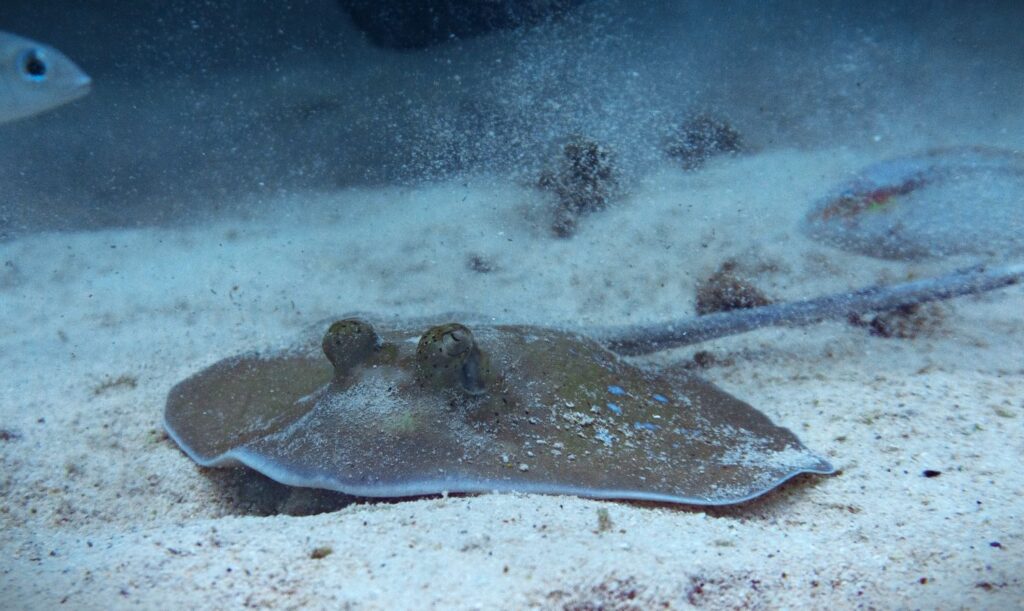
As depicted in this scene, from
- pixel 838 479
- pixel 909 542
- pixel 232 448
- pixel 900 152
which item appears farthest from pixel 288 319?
pixel 900 152

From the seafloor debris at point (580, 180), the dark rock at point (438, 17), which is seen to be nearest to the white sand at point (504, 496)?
the seafloor debris at point (580, 180)

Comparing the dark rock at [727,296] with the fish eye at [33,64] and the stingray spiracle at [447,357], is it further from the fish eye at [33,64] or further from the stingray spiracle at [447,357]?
the fish eye at [33,64]

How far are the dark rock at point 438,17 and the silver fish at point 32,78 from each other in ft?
15.3

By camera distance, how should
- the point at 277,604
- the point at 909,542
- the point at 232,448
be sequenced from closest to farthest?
the point at 277,604 → the point at 909,542 → the point at 232,448

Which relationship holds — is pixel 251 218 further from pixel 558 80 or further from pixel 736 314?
pixel 736 314

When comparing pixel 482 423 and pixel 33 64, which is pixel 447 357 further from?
pixel 33 64

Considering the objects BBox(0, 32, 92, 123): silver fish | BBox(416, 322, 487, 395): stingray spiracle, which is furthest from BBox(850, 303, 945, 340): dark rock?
BBox(0, 32, 92, 123): silver fish

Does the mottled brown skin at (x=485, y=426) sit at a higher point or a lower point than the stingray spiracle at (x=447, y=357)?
lower

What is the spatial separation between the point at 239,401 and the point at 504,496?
1614 mm

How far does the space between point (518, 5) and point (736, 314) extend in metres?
5.37

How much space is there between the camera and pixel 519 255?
6008 mm

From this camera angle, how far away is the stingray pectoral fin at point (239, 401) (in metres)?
2.67

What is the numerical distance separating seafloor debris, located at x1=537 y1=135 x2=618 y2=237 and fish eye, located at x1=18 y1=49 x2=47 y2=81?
4.42 metres

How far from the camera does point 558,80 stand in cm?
777
